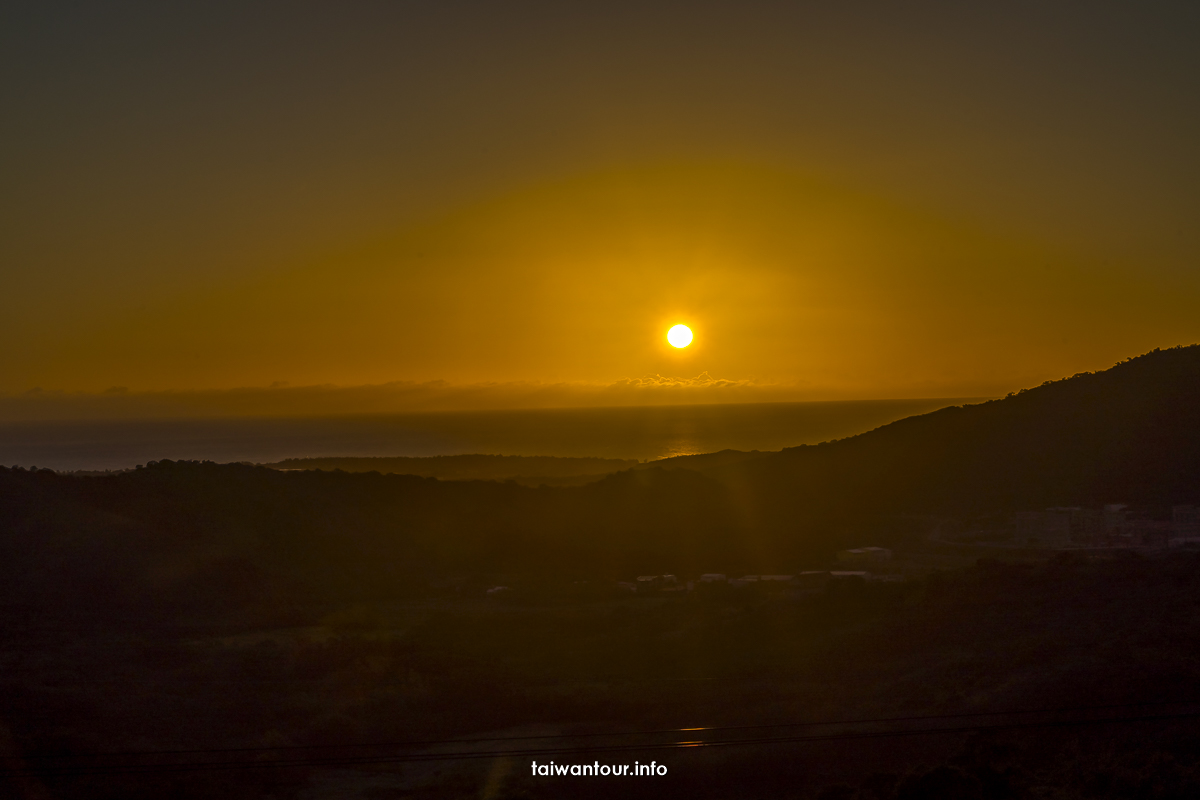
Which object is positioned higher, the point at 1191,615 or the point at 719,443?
the point at 719,443

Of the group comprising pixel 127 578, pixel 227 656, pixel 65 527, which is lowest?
pixel 227 656

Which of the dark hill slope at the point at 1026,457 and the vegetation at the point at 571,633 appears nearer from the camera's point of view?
the vegetation at the point at 571,633

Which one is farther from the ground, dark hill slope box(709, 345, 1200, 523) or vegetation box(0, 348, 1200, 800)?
dark hill slope box(709, 345, 1200, 523)

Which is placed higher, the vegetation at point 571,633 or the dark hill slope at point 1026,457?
the dark hill slope at point 1026,457

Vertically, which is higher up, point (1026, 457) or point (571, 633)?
point (1026, 457)

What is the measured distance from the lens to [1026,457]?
44.3 metres

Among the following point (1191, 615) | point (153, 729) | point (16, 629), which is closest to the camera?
point (153, 729)

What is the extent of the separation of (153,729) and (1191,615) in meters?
21.2

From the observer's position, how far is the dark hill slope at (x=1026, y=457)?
134ft

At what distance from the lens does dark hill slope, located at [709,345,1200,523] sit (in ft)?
134

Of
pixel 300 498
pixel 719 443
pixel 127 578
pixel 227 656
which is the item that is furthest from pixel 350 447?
→ pixel 227 656

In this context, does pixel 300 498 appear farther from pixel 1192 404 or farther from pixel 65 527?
pixel 1192 404

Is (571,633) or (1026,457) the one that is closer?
(571,633)

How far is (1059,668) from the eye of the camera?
1664 centimetres
